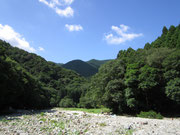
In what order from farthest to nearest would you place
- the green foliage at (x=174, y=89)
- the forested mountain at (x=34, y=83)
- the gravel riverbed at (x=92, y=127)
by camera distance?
the forested mountain at (x=34, y=83) < the green foliage at (x=174, y=89) < the gravel riverbed at (x=92, y=127)

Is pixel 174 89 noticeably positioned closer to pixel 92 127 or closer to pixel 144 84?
pixel 144 84

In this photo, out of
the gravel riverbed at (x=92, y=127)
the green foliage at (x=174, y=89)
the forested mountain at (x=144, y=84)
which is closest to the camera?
the gravel riverbed at (x=92, y=127)

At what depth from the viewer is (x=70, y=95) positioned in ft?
302

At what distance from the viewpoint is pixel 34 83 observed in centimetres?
5231

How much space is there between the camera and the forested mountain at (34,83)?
2822 centimetres

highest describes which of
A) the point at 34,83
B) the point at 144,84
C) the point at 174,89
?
the point at 34,83

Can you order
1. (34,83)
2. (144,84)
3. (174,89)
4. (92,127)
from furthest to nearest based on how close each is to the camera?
(34,83)
(144,84)
(174,89)
(92,127)

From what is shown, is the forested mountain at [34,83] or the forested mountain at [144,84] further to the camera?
the forested mountain at [34,83]

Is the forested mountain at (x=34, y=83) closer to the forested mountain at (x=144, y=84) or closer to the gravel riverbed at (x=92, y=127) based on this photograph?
the gravel riverbed at (x=92, y=127)

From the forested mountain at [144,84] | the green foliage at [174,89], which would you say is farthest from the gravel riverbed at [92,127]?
the forested mountain at [144,84]

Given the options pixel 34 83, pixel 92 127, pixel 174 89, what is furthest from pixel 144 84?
pixel 34 83

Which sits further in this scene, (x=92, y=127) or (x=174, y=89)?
(x=174, y=89)

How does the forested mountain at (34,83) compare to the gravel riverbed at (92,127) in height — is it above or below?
above

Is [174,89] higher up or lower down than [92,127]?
higher up
